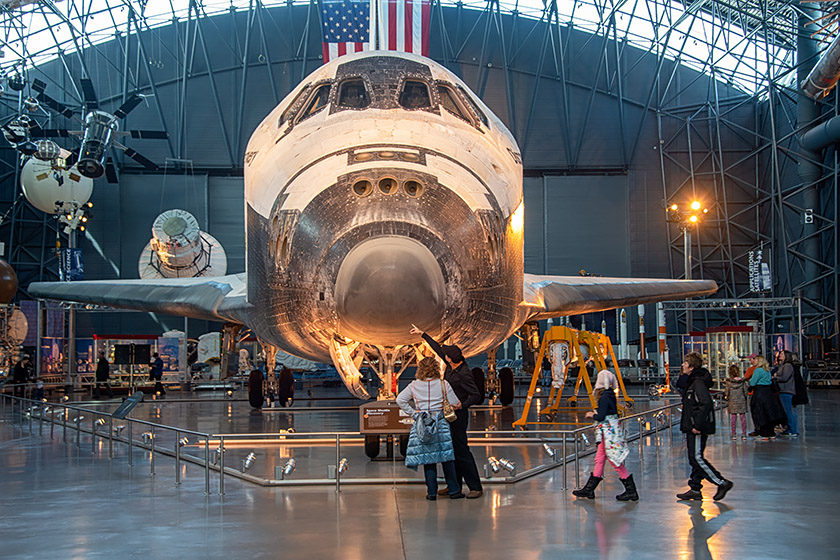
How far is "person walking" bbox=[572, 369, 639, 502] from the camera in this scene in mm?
5293

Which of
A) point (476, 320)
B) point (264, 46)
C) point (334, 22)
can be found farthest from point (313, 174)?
point (264, 46)

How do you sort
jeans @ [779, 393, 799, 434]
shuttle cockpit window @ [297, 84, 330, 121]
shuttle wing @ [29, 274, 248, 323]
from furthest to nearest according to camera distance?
jeans @ [779, 393, 799, 434] → shuttle wing @ [29, 274, 248, 323] → shuttle cockpit window @ [297, 84, 330, 121]

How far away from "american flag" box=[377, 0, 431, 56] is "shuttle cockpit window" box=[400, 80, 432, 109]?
666cm

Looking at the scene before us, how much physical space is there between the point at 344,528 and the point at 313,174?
2.70 m

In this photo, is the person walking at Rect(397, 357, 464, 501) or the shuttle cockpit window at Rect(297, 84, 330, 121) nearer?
the person walking at Rect(397, 357, 464, 501)

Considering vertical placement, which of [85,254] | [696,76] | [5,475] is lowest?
[5,475]

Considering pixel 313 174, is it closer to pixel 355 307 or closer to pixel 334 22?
pixel 355 307

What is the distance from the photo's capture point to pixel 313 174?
6.09 m

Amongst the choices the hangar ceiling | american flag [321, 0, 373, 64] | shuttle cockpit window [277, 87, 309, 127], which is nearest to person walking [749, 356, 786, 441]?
shuttle cockpit window [277, 87, 309, 127]

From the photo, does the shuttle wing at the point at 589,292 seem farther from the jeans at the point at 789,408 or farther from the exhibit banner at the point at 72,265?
the exhibit banner at the point at 72,265

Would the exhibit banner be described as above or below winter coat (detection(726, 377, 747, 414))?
above

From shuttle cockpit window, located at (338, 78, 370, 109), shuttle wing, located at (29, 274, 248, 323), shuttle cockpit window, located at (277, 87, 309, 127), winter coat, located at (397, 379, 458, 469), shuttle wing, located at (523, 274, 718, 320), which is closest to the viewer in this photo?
winter coat, located at (397, 379, 458, 469)

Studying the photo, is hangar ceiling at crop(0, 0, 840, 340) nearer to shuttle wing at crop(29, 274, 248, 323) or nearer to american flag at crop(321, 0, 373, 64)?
american flag at crop(321, 0, 373, 64)

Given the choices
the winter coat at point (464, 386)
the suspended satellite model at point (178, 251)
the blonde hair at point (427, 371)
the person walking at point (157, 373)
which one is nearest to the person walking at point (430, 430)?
the blonde hair at point (427, 371)
